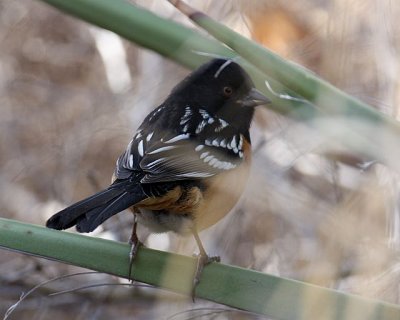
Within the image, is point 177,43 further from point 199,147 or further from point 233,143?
point 233,143

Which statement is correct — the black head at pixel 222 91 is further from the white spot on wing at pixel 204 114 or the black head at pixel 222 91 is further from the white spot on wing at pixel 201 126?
the white spot on wing at pixel 201 126

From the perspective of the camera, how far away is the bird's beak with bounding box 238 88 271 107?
221 centimetres

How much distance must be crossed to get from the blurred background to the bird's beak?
190mm

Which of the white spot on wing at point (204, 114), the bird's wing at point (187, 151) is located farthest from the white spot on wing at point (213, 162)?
the white spot on wing at point (204, 114)

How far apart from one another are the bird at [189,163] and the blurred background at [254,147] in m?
0.23

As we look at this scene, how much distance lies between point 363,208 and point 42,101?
1.53m

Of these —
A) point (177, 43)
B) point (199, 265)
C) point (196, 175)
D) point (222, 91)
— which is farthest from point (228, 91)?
point (177, 43)

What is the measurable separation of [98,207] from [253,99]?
83cm

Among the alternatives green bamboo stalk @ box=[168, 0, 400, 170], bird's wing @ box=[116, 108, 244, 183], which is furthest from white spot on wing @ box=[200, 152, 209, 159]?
green bamboo stalk @ box=[168, 0, 400, 170]

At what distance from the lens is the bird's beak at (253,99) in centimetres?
221

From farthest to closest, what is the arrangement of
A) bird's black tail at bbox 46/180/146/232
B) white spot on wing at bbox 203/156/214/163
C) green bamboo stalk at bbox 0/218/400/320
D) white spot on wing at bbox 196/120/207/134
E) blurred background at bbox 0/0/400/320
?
blurred background at bbox 0/0/400/320
white spot on wing at bbox 196/120/207/134
white spot on wing at bbox 203/156/214/163
bird's black tail at bbox 46/180/146/232
green bamboo stalk at bbox 0/218/400/320

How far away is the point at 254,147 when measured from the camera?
106 inches

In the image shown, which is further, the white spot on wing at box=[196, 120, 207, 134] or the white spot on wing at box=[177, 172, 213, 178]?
the white spot on wing at box=[196, 120, 207, 134]

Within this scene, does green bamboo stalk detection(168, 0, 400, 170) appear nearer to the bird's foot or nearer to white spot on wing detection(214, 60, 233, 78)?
the bird's foot
